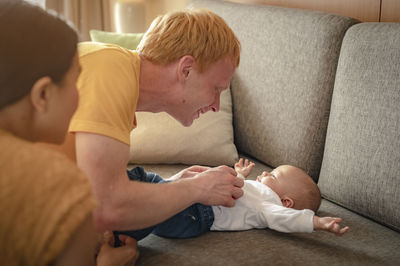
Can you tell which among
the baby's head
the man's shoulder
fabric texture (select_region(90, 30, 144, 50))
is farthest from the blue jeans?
fabric texture (select_region(90, 30, 144, 50))

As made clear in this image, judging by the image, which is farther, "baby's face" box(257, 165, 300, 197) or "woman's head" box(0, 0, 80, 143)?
"baby's face" box(257, 165, 300, 197)

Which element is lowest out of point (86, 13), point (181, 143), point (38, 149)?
point (181, 143)

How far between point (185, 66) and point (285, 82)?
691 mm

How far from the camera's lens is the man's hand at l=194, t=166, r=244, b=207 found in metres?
1.54

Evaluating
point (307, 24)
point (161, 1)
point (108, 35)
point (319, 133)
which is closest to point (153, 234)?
point (319, 133)

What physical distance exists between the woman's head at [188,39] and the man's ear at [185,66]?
0.04 feet

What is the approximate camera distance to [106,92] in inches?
54.1

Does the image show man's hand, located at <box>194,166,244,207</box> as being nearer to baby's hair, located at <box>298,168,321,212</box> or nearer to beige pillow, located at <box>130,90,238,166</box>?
baby's hair, located at <box>298,168,321,212</box>

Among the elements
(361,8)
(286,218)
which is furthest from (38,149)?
(361,8)

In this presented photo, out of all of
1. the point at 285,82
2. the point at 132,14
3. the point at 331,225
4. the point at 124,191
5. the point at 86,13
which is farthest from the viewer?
the point at 86,13

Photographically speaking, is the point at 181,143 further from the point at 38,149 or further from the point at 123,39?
the point at 38,149

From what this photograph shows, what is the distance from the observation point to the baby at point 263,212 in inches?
61.0

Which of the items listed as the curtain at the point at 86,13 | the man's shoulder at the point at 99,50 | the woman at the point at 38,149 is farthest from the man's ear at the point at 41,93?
the curtain at the point at 86,13

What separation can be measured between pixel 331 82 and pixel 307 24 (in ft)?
0.90
